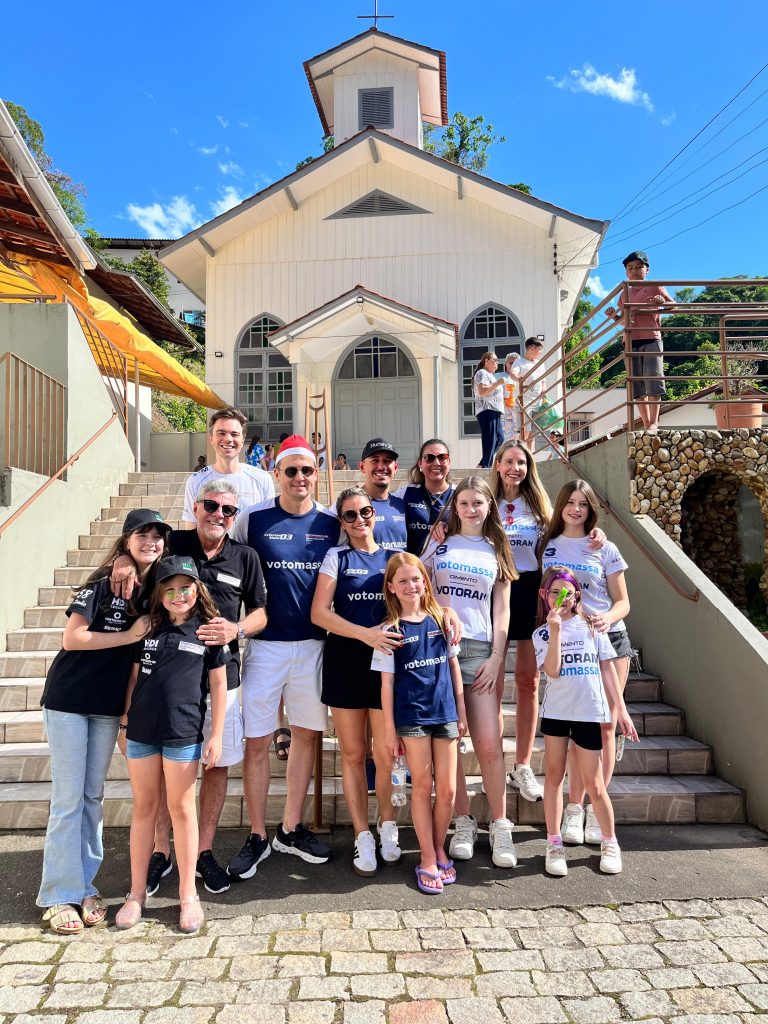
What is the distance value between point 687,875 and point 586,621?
1.33 meters

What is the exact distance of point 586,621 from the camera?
3555mm

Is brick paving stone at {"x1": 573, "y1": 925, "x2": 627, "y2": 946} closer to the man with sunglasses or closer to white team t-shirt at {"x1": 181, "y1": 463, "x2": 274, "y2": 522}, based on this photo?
the man with sunglasses

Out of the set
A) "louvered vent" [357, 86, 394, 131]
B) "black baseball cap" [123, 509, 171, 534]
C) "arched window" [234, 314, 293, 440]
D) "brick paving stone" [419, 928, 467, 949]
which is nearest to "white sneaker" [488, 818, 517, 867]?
"brick paving stone" [419, 928, 467, 949]

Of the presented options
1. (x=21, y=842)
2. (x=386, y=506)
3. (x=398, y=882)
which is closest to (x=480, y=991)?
(x=398, y=882)

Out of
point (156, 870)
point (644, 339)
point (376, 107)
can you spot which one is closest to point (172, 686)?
point (156, 870)

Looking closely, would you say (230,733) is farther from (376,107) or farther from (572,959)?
(376,107)

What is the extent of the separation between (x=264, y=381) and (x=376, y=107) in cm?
731

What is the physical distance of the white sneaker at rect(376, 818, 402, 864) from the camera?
3385mm

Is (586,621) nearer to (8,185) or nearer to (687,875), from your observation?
(687,875)

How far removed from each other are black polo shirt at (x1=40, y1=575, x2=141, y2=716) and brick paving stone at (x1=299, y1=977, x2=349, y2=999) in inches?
53.1

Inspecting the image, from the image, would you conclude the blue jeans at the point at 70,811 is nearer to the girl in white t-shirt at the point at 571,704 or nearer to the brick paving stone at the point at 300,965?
the brick paving stone at the point at 300,965

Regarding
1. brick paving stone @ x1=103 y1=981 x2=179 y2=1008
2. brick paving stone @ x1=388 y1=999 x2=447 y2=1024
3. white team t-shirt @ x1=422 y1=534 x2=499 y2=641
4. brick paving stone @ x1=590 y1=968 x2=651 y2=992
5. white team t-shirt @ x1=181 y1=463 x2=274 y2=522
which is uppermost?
white team t-shirt @ x1=181 y1=463 x2=274 y2=522

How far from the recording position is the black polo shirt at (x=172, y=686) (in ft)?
9.45

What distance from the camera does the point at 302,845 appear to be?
11.3 ft
